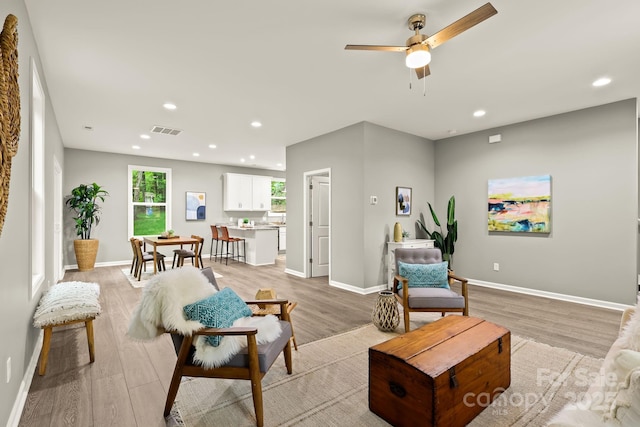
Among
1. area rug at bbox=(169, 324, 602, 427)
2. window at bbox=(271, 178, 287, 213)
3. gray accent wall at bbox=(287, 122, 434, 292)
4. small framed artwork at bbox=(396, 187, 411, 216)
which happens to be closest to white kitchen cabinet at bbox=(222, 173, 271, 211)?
window at bbox=(271, 178, 287, 213)

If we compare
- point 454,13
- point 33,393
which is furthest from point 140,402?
point 454,13

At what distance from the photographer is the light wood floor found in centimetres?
200

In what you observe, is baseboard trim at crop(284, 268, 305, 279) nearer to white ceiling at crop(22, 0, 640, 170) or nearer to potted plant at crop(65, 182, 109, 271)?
white ceiling at crop(22, 0, 640, 170)

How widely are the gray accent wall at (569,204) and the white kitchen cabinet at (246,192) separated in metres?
5.80

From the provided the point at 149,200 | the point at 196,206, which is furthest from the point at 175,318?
the point at 196,206

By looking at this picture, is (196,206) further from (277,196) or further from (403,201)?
(403,201)

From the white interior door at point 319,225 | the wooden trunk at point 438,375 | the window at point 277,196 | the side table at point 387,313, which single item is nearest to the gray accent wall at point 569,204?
the white interior door at point 319,225

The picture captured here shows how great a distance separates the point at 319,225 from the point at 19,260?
4.49m

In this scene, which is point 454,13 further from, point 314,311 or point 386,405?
point 314,311

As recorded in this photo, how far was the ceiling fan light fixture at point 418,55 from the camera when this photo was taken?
7.63 ft

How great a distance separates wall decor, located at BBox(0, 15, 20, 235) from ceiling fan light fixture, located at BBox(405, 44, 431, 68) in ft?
7.59

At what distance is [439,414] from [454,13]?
2.64m

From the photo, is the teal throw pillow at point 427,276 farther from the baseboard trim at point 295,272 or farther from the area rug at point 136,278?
the area rug at point 136,278

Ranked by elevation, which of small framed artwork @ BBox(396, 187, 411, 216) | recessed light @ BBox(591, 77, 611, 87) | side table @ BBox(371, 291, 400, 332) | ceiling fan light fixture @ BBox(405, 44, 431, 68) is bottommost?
side table @ BBox(371, 291, 400, 332)
